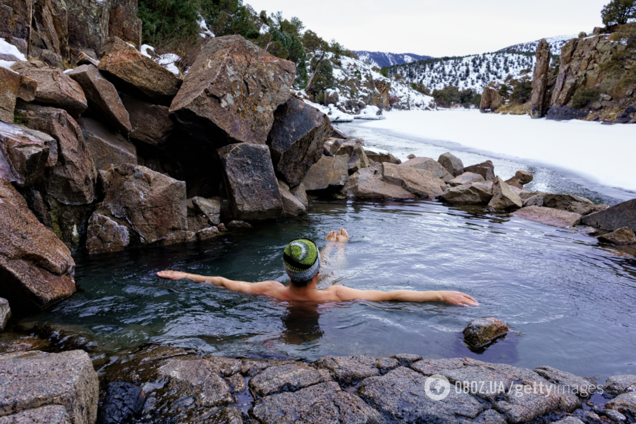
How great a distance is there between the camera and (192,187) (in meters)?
7.68

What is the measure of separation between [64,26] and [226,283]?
308 inches

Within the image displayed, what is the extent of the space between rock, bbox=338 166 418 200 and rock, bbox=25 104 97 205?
6.70 metres

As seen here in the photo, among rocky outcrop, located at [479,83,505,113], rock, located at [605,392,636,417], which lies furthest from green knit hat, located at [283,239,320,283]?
rocky outcrop, located at [479,83,505,113]

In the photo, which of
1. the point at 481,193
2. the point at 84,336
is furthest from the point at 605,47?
the point at 84,336

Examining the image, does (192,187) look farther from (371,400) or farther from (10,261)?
(371,400)

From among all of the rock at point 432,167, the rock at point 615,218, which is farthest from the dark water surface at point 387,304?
the rock at point 432,167

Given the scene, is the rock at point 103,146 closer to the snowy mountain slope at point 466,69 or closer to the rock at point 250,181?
the rock at point 250,181

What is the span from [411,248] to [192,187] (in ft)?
15.4

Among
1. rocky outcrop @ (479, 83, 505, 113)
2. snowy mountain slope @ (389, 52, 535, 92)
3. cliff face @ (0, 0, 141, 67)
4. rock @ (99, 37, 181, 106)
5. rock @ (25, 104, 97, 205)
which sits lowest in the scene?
rock @ (25, 104, 97, 205)

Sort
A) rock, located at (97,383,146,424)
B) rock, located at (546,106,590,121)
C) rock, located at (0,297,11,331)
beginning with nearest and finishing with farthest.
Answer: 1. rock, located at (97,383,146,424)
2. rock, located at (0,297,11,331)
3. rock, located at (546,106,590,121)

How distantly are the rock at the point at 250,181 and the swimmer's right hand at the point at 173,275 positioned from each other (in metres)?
2.57

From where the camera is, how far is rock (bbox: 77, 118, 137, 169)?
5.94m

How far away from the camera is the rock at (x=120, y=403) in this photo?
2.02 m

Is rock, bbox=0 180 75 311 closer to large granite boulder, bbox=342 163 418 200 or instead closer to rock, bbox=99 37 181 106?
rock, bbox=99 37 181 106
